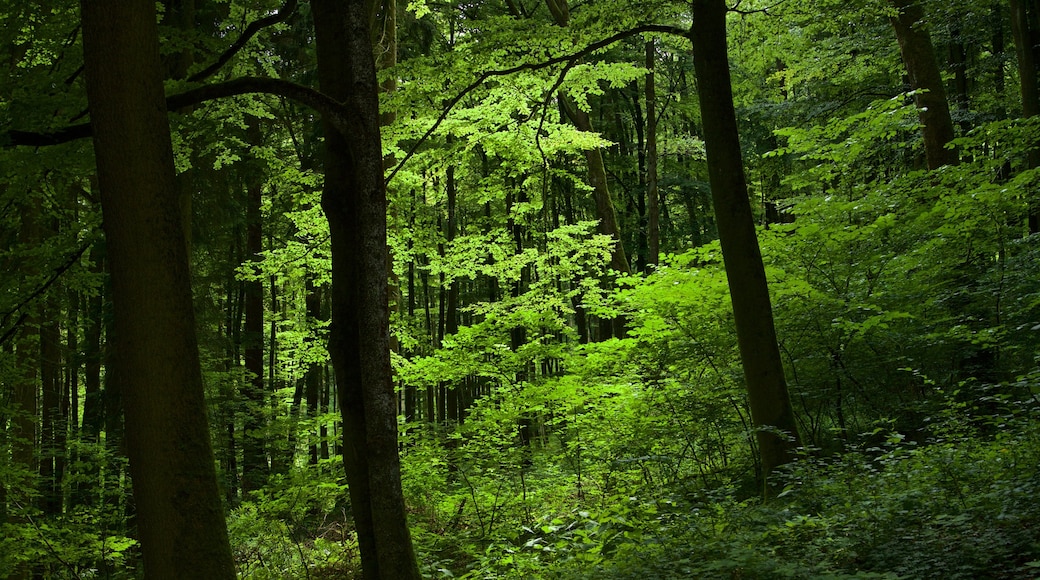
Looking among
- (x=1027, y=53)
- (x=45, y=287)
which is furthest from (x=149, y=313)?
(x=1027, y=53)

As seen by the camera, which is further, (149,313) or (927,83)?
(927,83)

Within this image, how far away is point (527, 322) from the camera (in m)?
10.3

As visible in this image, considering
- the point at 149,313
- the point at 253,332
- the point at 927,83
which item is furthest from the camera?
the point at 253,332

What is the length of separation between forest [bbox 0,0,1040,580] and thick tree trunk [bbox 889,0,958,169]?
0.16ft

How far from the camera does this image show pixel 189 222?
9.62m

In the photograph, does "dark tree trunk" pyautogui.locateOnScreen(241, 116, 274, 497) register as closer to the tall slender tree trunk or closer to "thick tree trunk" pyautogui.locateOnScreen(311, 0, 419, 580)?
"thick tree trunk" pyautogui.locateOnScreen(311, 0, 419, 580)

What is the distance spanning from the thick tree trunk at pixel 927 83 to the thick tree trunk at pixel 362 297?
332 inches

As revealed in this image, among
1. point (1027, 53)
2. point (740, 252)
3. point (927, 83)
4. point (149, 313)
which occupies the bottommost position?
point (149, 313)

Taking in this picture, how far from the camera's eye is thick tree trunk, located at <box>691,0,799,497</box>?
6848 millimetres

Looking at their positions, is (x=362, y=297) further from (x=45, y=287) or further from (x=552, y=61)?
(x=552, y=61)

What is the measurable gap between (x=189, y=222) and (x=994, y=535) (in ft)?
32.4

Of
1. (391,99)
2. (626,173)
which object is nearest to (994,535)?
(391,99)

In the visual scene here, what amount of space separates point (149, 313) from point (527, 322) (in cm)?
637

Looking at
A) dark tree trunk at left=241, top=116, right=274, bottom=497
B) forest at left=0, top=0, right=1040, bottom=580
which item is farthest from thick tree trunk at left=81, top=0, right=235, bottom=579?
dark tree trunk at left=241, top=116, right=274, bottom=497
